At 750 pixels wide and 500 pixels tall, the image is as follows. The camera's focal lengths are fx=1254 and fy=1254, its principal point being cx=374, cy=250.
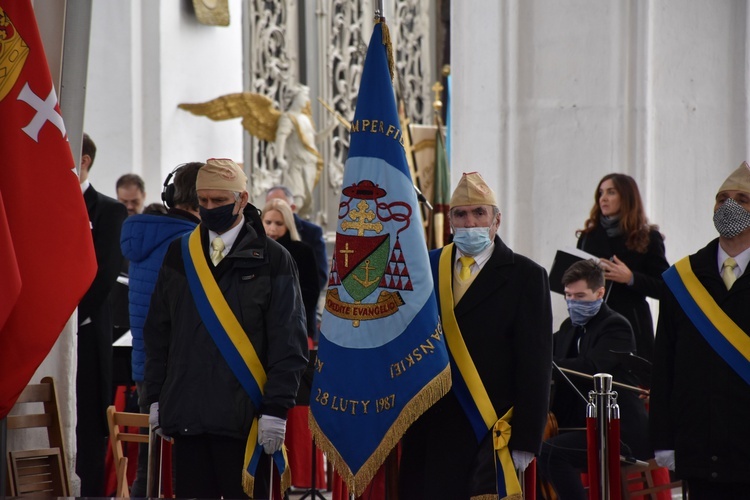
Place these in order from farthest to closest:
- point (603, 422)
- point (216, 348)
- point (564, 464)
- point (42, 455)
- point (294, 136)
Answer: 1. point (294, 136)
2. point (564, 464)
3. point (42, 455)
4. point (603, 422)
5. point (216, 348)

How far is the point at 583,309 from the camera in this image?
6348 millimetres

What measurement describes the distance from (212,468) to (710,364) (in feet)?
6.49

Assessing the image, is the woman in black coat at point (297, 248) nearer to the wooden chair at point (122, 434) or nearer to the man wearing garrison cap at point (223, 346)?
the wooden chair at point (122, 434)

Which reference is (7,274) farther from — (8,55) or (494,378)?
(494,378)

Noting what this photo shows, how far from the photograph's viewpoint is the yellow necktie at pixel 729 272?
16.0 feet

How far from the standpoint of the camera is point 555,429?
6316 millimetres

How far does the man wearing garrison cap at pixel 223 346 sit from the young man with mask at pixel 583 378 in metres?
1.68

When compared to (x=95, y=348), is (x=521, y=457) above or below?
below

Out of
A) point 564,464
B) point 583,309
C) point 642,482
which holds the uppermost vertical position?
point 583,309

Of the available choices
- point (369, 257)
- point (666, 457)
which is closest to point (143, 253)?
point (369, 257)

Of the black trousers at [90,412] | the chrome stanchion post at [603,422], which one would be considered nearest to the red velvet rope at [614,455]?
Result: the chrome stanchion post at [603,422]

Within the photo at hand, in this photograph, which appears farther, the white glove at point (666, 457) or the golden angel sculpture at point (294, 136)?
the golden angel sculpture at point (294, 136)

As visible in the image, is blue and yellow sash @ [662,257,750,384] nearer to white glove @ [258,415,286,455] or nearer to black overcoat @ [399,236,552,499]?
black overcoat @ [399,236,552,499]

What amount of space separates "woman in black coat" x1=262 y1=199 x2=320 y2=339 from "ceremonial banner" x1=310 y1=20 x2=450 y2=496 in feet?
7.97
